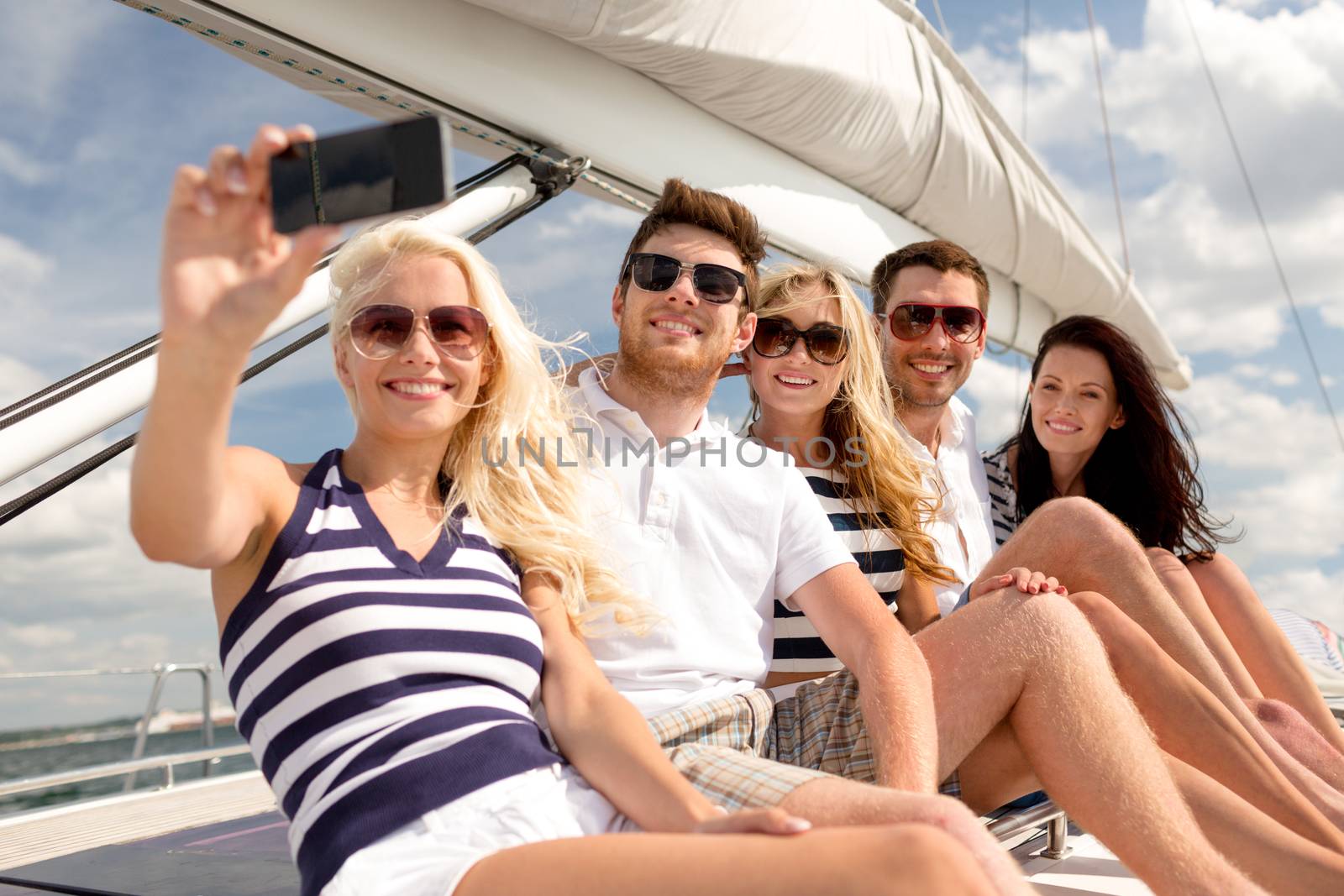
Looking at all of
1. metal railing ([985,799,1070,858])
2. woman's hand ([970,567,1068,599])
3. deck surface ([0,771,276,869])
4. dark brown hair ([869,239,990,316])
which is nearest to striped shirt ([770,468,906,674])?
woman's hand ([970,567,1068,599])

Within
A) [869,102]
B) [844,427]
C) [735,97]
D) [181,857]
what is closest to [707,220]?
[844,427]

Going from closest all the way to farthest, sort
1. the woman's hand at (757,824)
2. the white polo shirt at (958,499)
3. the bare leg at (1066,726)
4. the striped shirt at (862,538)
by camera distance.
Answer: the woman's hand at (757,824) → the bare leg at (1066,726) → the striped shirt at (862,538) → the white polo shirt at (958,499)

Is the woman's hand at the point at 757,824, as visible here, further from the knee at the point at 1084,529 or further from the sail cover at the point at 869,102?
the sail cover at the point at 869,102

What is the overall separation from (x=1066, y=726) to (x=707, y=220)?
1437mm

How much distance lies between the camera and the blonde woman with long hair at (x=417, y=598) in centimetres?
113

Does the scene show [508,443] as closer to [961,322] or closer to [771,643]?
[771,643]

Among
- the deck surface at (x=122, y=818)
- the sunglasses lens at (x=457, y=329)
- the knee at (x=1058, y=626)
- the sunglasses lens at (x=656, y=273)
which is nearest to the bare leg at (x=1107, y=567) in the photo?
the knee at (x=1058, y=626)

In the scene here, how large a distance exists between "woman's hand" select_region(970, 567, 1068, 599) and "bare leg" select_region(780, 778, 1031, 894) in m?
0.78

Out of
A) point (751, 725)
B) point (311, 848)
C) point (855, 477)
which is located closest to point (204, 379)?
point (311, 848)

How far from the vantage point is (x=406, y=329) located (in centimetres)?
185

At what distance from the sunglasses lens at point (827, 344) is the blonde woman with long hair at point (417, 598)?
37.6 inches

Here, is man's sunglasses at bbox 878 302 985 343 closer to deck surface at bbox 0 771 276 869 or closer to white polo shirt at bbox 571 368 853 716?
white polo shirt at bbox 571 368 853 716

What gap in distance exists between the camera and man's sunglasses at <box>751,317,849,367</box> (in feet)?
9.41

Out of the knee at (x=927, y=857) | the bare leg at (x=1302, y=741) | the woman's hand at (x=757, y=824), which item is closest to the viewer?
the knee at (x=927, y=857)
